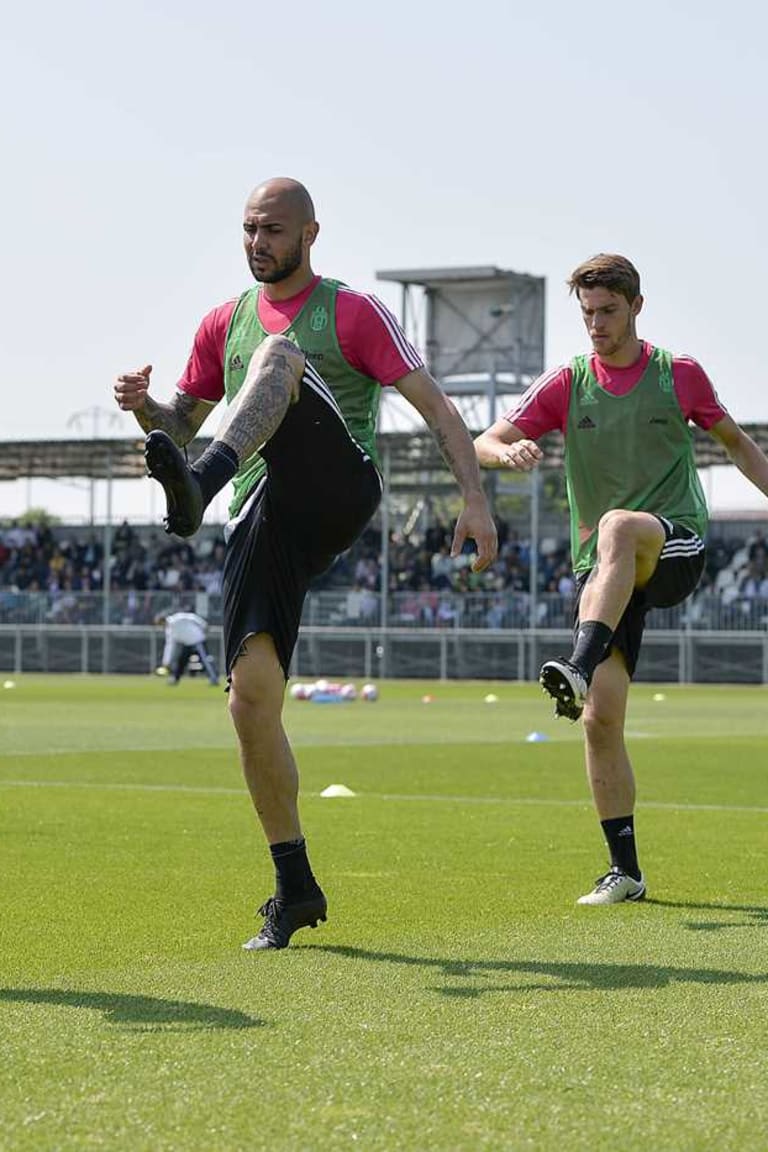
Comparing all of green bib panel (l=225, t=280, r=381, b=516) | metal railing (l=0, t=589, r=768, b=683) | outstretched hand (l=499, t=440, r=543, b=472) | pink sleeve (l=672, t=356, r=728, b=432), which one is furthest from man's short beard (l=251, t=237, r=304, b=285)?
metal railing (l=0, t=589, r=768, b=683)

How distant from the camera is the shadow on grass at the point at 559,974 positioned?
535 cm

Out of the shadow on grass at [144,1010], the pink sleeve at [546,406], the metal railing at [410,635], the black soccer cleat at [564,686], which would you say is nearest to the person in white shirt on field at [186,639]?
the metal railing at [410,635]

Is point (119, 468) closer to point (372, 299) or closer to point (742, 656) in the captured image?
point (742, 656)

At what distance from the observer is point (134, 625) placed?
5291 centimetres

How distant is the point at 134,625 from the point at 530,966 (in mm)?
47644

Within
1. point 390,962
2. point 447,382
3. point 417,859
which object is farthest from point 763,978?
point 447,382

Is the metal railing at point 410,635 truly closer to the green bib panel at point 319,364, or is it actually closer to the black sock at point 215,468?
the green bib panel at point 319,364

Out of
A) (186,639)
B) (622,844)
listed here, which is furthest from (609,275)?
(186,639)

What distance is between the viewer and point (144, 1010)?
4.95 meters

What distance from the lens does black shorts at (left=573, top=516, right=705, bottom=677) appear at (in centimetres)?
778

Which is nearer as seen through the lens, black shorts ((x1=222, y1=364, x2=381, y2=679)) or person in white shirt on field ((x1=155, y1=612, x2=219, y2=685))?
black shorts ((x1=222, y1=364, x2=381, y2=679))

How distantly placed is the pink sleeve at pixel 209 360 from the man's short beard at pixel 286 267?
0.36m

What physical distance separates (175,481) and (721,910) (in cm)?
265

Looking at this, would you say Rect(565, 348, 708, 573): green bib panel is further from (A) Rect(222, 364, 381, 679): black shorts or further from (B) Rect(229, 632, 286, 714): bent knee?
(B) Rect(229, 632, 286, 714): bent knee
